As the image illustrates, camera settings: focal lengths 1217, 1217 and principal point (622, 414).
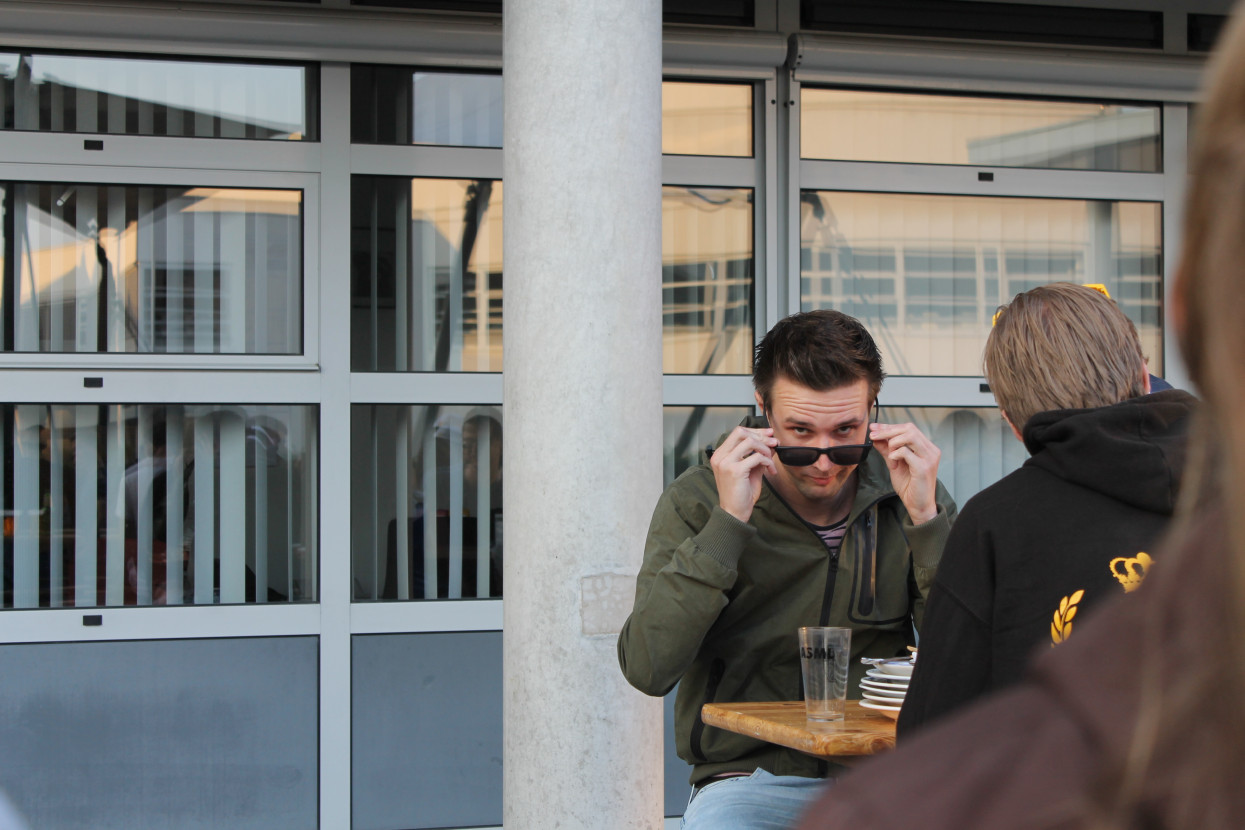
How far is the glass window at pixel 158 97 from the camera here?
4.55 m

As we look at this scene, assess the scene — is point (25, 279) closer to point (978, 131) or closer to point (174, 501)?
point (174, 501)

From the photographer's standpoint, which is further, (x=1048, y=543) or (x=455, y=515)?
(x=455, y=515)

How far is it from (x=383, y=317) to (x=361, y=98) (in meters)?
0.85

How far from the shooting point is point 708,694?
8.79ft

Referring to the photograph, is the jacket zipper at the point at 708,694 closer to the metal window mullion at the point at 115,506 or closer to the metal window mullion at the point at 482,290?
the metal window mullion at the point at 482,290

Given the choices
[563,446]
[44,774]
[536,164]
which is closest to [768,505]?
[563,446]

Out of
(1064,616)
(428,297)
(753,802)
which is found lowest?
(753,802)

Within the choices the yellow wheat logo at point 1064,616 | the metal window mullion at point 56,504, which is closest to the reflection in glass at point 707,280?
the metal window mullion at point 56,504

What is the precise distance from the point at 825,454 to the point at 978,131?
309cm

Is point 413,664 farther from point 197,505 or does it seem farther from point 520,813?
point 520,813

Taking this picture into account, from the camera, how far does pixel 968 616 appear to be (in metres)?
1.91

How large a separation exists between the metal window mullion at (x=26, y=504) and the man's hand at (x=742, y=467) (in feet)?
9.84

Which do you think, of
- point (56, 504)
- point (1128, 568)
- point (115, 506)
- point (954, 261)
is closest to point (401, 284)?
point (115, 506)

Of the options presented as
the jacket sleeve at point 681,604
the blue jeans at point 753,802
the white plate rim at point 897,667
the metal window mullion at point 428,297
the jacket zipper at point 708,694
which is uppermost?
the metal window mullion at point 428,297
